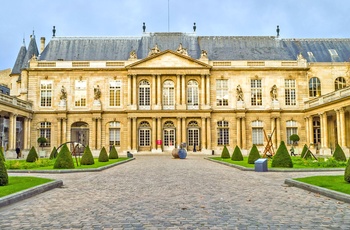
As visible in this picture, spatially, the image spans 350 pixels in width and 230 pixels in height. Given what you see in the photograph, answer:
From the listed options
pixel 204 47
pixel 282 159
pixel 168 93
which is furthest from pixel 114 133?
pixel 282 159

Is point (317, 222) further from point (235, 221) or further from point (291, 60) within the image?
point (291, 60)

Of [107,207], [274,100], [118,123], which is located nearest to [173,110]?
[118,123]

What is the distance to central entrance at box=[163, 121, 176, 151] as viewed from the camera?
40.9 m

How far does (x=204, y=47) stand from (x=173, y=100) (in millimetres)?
8138

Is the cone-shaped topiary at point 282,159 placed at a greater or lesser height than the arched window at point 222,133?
lesser

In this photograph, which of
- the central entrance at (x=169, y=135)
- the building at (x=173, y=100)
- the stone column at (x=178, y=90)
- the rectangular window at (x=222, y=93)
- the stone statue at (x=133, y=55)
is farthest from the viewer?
the rectangular window at (x=222, y=93)

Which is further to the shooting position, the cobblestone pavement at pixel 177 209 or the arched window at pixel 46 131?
the arched window at pixel 46 131

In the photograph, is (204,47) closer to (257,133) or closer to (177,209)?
(257,133)

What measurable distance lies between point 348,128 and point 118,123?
77.1 ft

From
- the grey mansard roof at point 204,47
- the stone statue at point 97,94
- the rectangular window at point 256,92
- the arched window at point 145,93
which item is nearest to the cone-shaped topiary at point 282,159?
the rectangular window at point 256,92

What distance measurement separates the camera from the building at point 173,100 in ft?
133

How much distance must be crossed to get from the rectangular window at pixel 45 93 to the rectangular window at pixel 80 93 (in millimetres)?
2898

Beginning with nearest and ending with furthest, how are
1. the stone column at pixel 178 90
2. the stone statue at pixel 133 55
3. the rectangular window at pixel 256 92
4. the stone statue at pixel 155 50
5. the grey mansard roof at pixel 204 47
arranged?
the stone column at pixel 178 90 < the stone statue at pixel 155 50 < the stone statue at pixel 133 55 < the rectangular window at pixel 256 92 < the grey mansard roof at pixel 204 47

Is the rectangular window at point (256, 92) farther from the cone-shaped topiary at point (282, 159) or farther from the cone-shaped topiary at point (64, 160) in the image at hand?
the cone-shaped topiary at point (64, 160)
